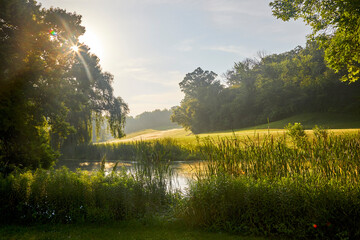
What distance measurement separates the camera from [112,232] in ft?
19.6

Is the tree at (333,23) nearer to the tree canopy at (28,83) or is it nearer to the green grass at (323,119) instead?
the tree canopy at (28,83)

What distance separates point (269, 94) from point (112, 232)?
46692 mm

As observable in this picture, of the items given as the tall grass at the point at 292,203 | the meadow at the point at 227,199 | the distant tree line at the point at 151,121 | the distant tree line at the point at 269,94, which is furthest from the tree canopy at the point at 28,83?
the distant tree line at the point at 151,121

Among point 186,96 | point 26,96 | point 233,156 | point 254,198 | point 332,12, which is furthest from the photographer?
point 186,96

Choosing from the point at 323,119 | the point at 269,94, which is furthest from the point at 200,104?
the point at 323,119

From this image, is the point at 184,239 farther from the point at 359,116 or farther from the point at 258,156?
the point at 359,116

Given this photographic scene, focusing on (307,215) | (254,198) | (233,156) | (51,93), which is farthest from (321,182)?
(51,93)

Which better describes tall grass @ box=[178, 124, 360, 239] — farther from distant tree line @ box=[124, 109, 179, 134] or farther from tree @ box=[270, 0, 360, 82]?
distant tree line @ box=[124, 109, 179, 134]

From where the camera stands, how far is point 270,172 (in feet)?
25.7

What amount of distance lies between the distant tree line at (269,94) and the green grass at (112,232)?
33.0 meters

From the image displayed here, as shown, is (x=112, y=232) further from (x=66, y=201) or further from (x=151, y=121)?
(x=151, y=121)

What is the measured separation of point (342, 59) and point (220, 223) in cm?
1176

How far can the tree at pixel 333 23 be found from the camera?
11.9 metres

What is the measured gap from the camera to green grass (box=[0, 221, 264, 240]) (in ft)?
18.4
